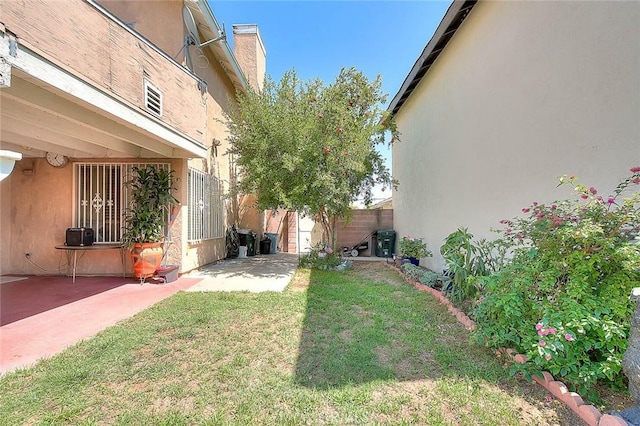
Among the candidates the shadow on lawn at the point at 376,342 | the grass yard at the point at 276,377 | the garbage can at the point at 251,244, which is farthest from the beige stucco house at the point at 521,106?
the garbage can at the point at 251,244

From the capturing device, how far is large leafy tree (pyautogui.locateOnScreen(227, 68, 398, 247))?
25.2 feet

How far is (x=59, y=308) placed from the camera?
4.90 m

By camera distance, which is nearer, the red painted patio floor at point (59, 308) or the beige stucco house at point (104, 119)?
the beige stucco house at point (104, 119)

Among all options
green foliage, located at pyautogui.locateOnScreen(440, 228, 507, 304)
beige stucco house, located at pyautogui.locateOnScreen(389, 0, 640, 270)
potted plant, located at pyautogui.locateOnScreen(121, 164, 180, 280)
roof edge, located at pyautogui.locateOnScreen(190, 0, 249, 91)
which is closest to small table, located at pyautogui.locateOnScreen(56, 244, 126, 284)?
potted plant, located at pyautogui.locateOnScreen(121, 164, 180, 280)

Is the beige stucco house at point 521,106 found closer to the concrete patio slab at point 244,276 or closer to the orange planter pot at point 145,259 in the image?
the concrete patio slab at point 244,276

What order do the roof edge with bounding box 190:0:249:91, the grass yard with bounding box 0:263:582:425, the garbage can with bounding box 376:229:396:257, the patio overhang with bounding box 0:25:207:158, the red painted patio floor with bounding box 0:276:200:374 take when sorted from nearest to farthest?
the grass yard with bounding box 0:263:582:425 → the patio overhang with bounding box 0:25:207:158 → the red painted patio floor with bounding box 0:276:200:374 → the roof edge with bounding box 190:0:249:91 → the garbage can with bounding box 376:229:396:257

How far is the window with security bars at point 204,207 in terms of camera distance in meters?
7.88

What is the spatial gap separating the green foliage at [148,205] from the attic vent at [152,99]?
197 centimetres

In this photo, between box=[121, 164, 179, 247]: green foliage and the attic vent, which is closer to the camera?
the attic vent

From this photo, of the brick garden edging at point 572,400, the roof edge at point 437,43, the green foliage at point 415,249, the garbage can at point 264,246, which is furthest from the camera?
the garbage can at point 264,246

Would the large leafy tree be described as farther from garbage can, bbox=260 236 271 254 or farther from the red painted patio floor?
garbage can, bbox=260 236 271 254

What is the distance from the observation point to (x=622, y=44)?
3035mm

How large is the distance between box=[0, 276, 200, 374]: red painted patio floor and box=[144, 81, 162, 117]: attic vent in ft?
11.8

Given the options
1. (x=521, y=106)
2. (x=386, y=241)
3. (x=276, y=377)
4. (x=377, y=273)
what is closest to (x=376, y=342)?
(x=276, y=377)
